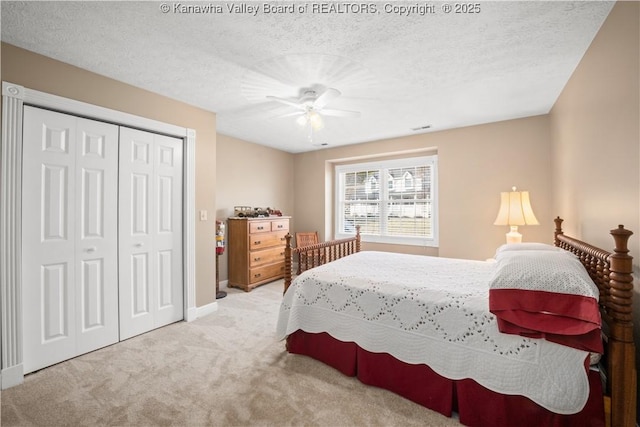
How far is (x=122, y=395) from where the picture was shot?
1.90 m

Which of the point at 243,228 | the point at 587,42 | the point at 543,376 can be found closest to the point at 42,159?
the point at 243,228

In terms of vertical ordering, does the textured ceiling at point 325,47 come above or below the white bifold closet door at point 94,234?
above

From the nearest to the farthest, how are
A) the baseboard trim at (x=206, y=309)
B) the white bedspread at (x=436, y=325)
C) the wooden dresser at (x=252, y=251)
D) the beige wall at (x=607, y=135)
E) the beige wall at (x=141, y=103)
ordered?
the white bedspread at (x=436, y=325)
the beige wall at (x=607, y=135)
the beige wall at (x=141, y=103)
the baseboard trim at (x=206, y=309)
the wooden dresser at (x=252, y=251)

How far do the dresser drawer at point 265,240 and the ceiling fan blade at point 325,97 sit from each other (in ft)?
7.39

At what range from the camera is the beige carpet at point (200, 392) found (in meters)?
1.68

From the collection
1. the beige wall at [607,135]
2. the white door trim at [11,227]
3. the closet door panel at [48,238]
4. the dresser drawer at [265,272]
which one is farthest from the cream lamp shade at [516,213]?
the white door trim at [11,227]

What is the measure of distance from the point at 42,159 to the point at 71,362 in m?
1.69

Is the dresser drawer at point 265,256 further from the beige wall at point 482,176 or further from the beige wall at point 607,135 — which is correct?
the beige wall at point 607,135

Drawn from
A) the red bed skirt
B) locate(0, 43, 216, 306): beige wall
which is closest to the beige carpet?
the red bed skirt

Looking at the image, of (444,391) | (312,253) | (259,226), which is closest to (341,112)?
(312,253)

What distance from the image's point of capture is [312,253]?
9.82 ft

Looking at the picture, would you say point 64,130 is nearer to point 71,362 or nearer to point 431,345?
point 71,362

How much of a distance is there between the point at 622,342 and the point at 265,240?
159 inches

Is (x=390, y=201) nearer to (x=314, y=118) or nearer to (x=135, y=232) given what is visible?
(x=314, y=118)
